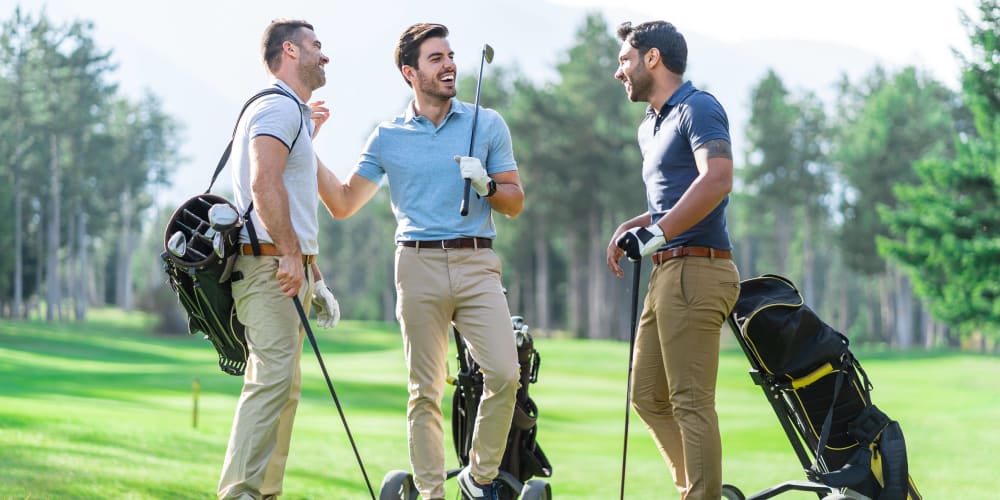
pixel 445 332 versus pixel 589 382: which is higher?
pixel 445 332

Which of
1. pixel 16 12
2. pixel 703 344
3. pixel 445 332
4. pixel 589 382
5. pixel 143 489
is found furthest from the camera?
pixel 16 12

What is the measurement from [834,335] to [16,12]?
5204 centimetres

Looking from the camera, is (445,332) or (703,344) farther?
(445,332)

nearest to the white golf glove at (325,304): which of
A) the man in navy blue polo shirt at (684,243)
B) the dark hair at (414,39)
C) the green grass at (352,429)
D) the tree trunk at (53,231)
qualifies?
the dark hair at (414,39)

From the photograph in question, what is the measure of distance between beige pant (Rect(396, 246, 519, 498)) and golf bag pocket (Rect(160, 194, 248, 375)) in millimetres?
732

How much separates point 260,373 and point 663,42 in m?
2.11

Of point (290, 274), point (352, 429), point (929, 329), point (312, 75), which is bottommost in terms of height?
point (929, 329)

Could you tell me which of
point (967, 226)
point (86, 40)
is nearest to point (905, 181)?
point (967, 226)

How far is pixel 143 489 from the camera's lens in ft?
23.1

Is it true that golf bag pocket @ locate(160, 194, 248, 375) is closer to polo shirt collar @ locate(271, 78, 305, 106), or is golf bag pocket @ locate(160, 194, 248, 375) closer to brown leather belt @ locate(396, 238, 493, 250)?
polo shirt collar @ locate(271, 78, 305, 106)

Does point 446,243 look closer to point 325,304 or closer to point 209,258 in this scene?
point 325,304

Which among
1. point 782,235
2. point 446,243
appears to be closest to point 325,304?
point 446,243

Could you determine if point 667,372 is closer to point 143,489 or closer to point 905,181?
point 143,489

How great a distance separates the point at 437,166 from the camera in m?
5.01
